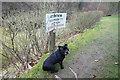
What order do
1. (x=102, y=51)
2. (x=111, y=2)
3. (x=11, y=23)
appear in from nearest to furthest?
(x=11, y=23) → (x=102, y=51) → (x=111, y=2)

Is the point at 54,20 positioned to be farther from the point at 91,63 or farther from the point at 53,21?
the point at 91,63

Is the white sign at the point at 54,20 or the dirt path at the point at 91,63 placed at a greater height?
the white sign at the point at 54,20

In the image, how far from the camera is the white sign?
305 cm

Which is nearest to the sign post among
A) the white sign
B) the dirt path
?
the white sign

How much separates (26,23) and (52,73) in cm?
205

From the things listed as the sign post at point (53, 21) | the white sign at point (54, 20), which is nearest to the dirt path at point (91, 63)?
the sign post at point (53, 21)

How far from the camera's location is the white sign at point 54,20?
3.05 m

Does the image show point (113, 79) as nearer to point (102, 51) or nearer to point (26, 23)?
point (102, 51)

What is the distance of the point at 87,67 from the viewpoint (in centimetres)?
331

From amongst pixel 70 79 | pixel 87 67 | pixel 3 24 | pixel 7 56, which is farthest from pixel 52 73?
pixel 3 24

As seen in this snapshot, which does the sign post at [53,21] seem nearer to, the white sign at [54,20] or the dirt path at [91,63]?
the white sign at [54,20]

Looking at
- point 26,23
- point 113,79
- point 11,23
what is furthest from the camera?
point 26,23

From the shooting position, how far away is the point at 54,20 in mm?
3293

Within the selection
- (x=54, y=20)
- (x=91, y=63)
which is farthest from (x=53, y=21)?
(x=91, y=63)
